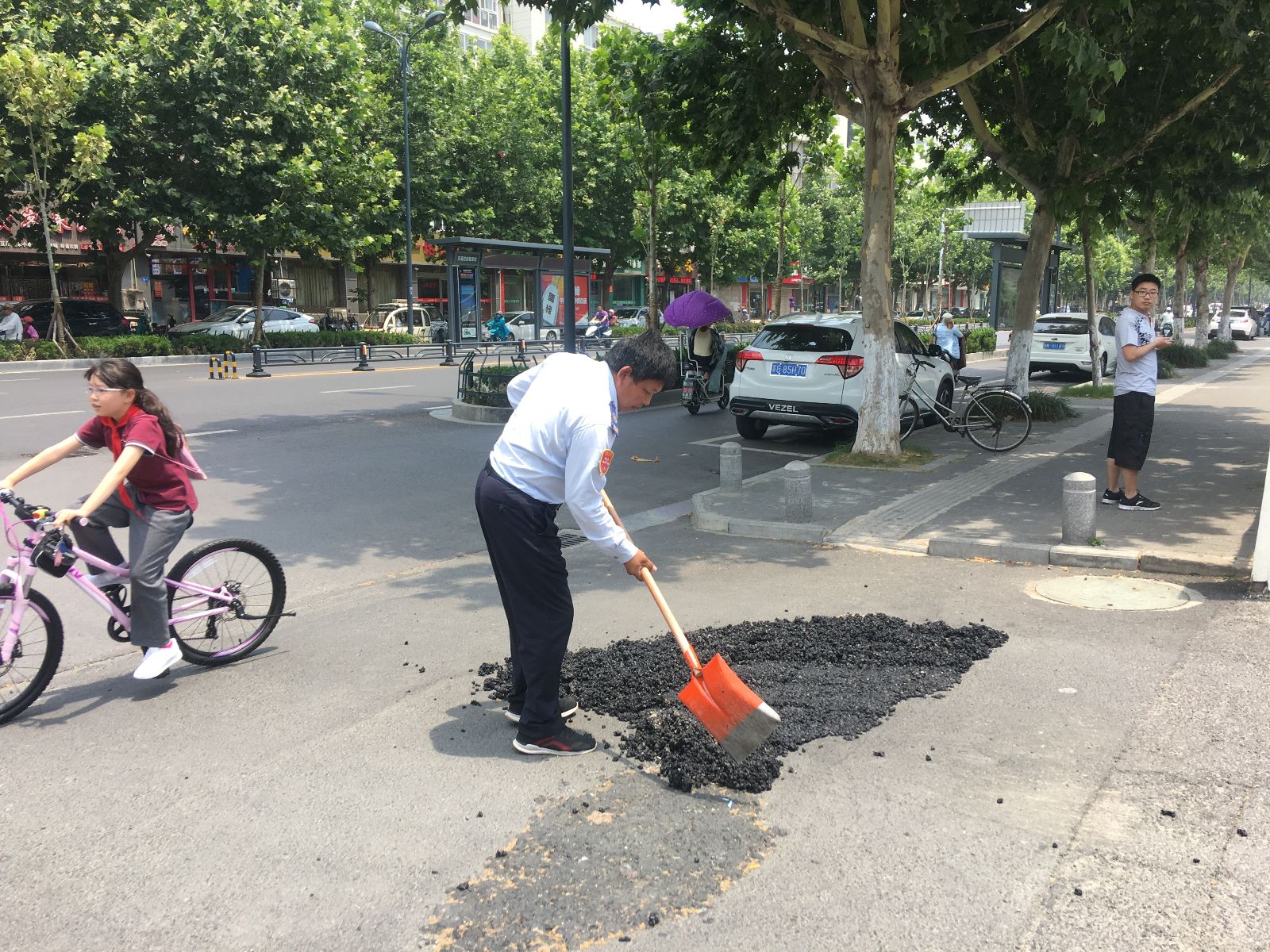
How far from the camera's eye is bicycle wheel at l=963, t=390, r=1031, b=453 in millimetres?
12070

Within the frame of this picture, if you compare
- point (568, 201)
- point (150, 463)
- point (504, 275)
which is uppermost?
point (568, 201)

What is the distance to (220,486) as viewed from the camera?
9938 millimetres

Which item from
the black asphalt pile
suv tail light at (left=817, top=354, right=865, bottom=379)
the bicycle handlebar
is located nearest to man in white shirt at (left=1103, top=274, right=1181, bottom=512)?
the black asphalt pile

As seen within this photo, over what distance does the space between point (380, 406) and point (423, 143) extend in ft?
80.1

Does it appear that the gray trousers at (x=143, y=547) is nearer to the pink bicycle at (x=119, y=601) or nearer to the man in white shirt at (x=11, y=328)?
the pink bicycle at (x=119, y=601)

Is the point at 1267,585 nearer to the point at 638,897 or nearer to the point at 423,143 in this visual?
the point at 638,897

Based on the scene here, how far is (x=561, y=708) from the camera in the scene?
4355 millimetres

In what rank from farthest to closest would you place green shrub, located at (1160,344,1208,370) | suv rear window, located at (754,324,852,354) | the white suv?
green shrub, located at (1160,344,1208,370) → suv rear window, located at (754,324,852,354) → the white suv

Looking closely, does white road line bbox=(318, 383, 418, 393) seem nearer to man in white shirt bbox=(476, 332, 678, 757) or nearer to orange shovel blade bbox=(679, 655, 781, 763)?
man in white shirt bbox=(476, 332, 678, 757)

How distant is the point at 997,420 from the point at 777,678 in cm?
835

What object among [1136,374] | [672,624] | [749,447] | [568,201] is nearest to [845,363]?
[749,447]

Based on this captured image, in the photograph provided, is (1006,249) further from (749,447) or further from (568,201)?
(749,447)

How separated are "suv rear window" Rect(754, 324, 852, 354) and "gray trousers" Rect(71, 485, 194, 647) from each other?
8.91 metres

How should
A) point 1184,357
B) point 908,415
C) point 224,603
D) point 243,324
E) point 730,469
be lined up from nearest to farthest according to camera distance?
1. point 224,603
2. point 730,469
3. point 908,415
4. point 1184,357
5. point 243,324
